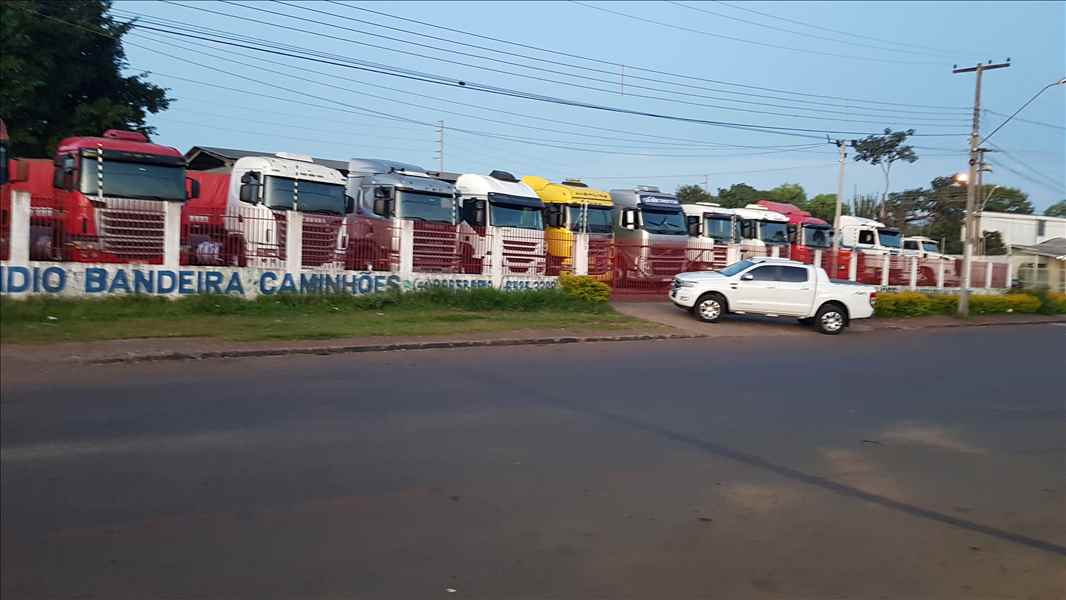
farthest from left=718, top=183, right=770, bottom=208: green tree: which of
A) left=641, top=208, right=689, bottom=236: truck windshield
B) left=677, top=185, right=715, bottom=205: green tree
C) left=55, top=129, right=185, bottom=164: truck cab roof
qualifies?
left=55, top=129, right=185, bottom=164: truck cab roof

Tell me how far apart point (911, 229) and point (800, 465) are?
61.1m

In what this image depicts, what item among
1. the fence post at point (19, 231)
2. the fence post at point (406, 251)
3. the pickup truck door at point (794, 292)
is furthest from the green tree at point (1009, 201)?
the fence post at point (19, 231)

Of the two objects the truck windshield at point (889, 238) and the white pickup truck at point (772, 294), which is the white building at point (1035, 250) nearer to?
the truck windshield at point (889, 238)

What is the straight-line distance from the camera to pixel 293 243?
17.6 m

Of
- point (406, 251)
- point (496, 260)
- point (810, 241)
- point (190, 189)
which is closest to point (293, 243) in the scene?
point (190, 189)

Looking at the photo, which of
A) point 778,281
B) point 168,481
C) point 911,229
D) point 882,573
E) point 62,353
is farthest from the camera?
point 911,229

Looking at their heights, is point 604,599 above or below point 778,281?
below

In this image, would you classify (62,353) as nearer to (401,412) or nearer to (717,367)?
(401,412)

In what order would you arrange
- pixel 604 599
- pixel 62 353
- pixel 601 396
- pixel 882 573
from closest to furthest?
pixel 604 599
pixel 882 573
pixel 601 396
pixel 62 353

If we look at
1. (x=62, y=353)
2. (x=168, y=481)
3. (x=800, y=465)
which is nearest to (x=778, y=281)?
(x=800, y=465)

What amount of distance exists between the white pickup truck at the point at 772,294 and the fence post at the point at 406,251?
666 centimetres

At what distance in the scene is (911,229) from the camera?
63.0 m

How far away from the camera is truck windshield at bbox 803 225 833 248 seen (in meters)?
32.0

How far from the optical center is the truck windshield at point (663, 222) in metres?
25.6
